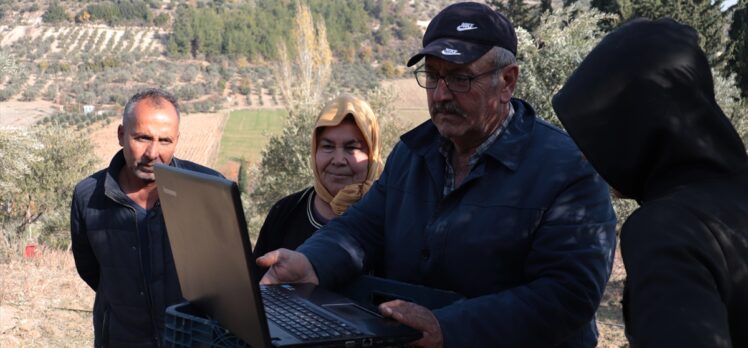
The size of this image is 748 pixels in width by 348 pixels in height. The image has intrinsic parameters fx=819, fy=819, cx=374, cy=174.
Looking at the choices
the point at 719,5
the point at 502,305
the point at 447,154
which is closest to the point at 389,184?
the point at 447,154

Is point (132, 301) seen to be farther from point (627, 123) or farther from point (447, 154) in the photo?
point (627, 123)

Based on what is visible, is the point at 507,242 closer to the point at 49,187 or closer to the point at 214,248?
the point at 214,248

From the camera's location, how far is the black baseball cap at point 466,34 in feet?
8.14

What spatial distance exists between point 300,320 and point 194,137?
59039 mm

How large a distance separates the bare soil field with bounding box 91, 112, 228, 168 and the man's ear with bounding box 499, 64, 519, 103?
4667 centimetres

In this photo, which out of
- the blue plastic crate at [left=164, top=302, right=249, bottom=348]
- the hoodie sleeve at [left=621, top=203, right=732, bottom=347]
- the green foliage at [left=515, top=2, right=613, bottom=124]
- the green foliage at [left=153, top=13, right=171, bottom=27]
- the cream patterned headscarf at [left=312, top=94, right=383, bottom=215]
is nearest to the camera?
the hoodie sleeve at [left=621, top=203, right=732, bottom=347]

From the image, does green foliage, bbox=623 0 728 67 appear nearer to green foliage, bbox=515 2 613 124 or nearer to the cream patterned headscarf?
green foliage, bbox=515 2 613 124

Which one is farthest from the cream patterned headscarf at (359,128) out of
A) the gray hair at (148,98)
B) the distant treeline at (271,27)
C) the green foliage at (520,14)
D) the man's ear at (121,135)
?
the distant treeline at (271,27)

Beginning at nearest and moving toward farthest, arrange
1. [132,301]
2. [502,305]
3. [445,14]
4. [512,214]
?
1. [502,305]
2. [512,214]
3. [445,14]
4. [132,301]

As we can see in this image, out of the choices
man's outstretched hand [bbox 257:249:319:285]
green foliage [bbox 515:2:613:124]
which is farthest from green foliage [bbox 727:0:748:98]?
man's outstretched hand [bbox 257:249:319:285]

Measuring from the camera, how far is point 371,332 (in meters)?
1.92

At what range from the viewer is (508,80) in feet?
8.55

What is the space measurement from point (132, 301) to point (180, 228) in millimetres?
1888

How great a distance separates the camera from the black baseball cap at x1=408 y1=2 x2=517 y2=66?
2.48m
